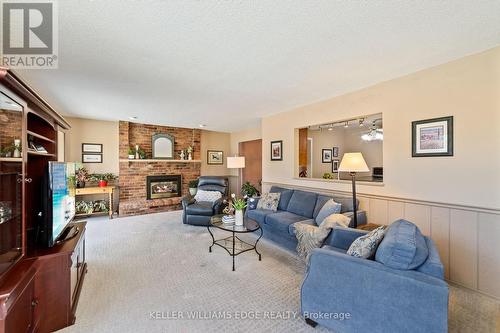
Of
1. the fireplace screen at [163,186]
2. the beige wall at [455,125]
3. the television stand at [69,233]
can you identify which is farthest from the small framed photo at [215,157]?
the television stand at [69,233]

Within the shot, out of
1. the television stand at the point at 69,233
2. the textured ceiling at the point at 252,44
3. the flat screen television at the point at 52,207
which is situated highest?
the textured ceiling at the point at 252,44

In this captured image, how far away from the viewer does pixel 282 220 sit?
11.2ft

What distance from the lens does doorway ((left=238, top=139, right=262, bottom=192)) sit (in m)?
6.90

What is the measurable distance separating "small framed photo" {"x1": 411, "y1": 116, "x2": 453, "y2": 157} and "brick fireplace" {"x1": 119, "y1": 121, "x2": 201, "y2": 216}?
5754 millimetres

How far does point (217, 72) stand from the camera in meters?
2.64

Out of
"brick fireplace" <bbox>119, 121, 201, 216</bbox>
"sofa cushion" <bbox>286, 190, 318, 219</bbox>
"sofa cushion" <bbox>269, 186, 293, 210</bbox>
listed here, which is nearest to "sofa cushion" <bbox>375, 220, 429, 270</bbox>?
"sofa cushion" <bbox>286, 190, 318, 219</bbox>

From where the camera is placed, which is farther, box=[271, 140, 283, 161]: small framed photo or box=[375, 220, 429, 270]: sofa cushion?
box=[271, 140, 283, 161]: small framed photo

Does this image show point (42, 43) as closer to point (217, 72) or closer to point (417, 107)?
point (217, 72)

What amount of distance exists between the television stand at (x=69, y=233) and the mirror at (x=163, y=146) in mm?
4159

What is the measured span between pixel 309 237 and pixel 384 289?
1.15 metres

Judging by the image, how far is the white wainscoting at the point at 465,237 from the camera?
214cm

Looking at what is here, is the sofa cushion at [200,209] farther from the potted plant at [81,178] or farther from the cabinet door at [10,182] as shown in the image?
the cabinet door at [10,182]

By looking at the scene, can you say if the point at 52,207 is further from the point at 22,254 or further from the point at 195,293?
the point at 195,293

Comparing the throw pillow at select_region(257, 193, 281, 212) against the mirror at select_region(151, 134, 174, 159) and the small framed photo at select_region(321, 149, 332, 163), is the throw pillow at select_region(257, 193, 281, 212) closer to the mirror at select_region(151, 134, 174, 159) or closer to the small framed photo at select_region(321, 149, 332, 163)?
the small framed photo at select_region(321, 149, 332, 163)
